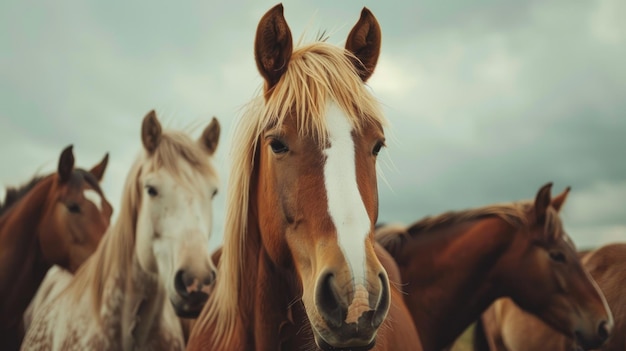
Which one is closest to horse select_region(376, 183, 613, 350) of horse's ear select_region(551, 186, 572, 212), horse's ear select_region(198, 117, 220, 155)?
horse's ear select_region(551, 186, 572, 212)

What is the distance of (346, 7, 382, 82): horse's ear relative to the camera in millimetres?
2688

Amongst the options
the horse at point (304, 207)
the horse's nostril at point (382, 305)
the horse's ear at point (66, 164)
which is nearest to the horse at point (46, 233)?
the horse's ear at point (66, 164)

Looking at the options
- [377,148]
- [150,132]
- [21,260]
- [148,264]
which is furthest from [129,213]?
[377,148]

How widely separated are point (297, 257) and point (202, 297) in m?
1.88

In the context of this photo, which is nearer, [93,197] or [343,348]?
[343,348]

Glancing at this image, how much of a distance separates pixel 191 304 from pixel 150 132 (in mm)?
1480

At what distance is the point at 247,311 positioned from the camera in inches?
100

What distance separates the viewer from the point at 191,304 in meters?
3.92

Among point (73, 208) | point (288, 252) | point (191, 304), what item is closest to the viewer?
point (288, 252)

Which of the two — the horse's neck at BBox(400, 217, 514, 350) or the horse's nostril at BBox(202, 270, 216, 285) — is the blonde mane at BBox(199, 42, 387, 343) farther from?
the horse's neck at BBox(400, 217, 514, 350)

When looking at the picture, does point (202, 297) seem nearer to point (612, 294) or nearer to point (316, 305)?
point (316, 305)

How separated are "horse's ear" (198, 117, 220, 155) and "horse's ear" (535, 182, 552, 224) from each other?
3032 mm

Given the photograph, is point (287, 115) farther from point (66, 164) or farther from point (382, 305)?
point (66, 164)

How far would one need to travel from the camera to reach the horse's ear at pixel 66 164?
17.8ft
